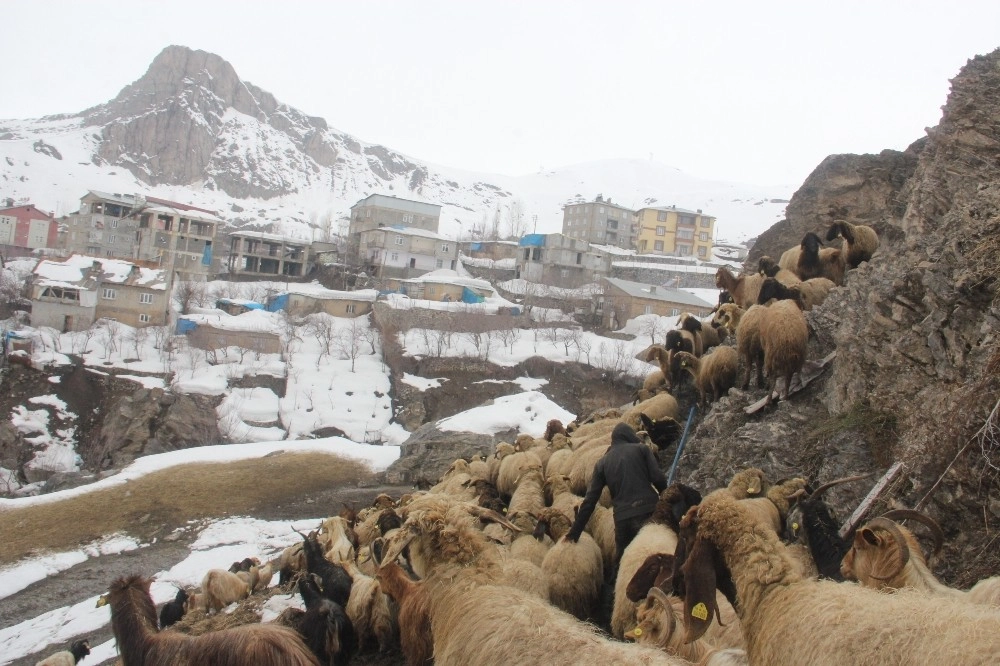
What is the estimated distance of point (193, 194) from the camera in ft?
395

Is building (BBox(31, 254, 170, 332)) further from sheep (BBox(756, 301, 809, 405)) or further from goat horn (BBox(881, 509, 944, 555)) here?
goat horn (BBox(881, 509, 944, 555))

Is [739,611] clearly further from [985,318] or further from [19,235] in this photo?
[19,235]

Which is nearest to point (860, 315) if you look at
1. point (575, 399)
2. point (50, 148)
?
point (575, 399)

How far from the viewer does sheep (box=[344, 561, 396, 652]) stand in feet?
19.0

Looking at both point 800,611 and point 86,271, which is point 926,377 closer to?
point 800,611

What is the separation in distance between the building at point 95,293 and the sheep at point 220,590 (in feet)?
134

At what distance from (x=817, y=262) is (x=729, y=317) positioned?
228 centimetres

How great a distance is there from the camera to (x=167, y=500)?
15.9m

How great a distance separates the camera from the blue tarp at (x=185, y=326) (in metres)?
42.9

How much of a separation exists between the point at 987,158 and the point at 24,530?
63.6ft

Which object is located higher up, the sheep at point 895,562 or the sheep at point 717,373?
the sheep at point 717,373

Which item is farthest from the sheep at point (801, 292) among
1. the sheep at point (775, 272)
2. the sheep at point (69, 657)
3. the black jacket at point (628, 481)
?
the sheep at point (69, 657)

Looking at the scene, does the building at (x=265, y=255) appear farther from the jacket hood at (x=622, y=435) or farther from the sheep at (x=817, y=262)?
the jacket hood at (x=622, y=435)

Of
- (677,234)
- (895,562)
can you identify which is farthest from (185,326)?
(677,234)
